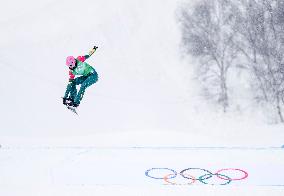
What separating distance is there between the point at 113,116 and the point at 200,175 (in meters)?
14.1

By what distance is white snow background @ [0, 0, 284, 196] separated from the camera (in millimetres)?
10383

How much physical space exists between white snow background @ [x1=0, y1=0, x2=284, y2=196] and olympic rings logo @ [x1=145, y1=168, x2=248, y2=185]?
0.31 meters

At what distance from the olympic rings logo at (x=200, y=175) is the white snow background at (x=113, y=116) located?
308mm

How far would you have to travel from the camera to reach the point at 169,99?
28.4m

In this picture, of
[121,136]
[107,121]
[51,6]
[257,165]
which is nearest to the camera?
[257,165]

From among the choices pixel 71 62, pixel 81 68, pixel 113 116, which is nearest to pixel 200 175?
pixel 81 68

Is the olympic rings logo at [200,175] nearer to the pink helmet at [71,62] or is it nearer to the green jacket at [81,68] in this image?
the green jacket at [81,68]

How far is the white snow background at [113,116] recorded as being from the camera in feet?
34.1

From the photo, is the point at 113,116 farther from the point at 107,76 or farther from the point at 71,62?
the point at 71,62

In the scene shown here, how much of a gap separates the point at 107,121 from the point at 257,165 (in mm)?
13560

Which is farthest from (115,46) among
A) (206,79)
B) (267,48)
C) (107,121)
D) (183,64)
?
(267,48)

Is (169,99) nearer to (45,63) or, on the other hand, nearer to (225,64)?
(225,64)

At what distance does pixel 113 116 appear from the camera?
24.1 metres

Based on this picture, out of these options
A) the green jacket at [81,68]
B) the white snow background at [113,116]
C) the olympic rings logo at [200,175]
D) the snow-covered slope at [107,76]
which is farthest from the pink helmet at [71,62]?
the snow-covered slope at [107,76]
